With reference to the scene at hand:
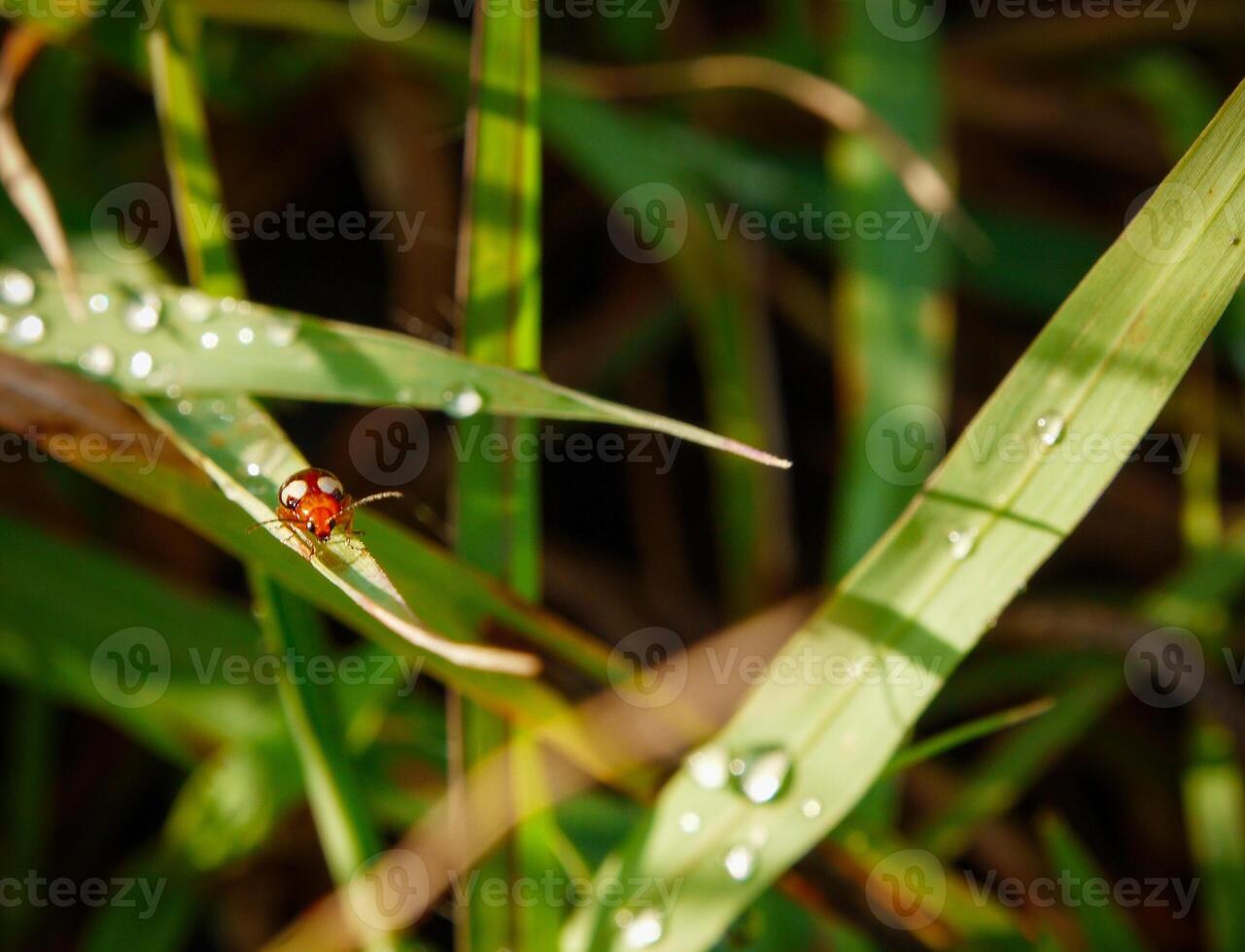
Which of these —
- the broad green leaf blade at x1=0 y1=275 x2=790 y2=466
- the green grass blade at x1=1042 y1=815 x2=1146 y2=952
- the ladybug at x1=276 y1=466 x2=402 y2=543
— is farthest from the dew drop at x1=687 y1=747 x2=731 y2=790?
the green grass blade at x1=1042 y1=815 x2=1146 y2=952

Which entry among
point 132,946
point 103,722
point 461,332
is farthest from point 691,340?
point 132,946

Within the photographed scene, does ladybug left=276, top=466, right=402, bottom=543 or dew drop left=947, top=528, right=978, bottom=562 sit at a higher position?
dew drop left=947, top=528, right=978, bottom=562

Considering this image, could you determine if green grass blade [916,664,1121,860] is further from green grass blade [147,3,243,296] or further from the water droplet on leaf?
green grass blade [147,3,243,296]

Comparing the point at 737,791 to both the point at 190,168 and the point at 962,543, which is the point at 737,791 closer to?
the point at 962,543

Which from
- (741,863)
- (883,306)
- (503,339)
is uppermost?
(503,339)

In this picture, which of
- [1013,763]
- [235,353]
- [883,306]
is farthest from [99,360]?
[1013,763]

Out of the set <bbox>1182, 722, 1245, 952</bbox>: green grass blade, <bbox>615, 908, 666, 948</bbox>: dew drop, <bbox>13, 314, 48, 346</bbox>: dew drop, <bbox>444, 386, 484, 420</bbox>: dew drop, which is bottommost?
<bbox>1182, 722, 1245, 952</bbox>: green grass blade

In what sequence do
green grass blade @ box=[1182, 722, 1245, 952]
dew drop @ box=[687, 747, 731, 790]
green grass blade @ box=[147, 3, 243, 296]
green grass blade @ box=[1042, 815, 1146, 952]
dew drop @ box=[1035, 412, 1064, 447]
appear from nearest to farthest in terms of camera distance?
dew drop @ box=[1035, 412, 1064, 447], dew drop @ box=[687, 747, 731, 790], green grass blade @ box=[147, 3, 243, 296], green grass blade @ box=[1042, 815, 1146, 952], green grass blade @ box=[1182, 722, 1245, 952]
